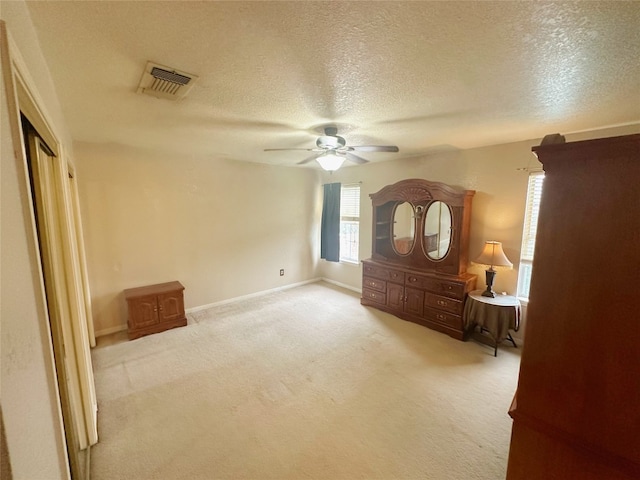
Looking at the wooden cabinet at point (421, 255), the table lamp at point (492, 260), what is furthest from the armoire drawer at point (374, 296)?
the table lamp at point (492, 260)

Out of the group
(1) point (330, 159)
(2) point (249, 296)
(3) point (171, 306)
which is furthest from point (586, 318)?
(2) point (249, 296)

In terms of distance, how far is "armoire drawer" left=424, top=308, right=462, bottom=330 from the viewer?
10.5ft

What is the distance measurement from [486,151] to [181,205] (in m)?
4.05

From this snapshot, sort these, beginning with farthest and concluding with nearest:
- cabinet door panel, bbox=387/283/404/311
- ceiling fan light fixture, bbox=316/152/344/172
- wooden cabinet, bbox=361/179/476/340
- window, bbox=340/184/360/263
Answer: window, bbox=340/184/360/263 < cabinet door panel, bbox=387/283/404/311 < wooden cabinet, bbox=361/179/476/340 < ceiling fan light fixture, bbox=316/152/344/172

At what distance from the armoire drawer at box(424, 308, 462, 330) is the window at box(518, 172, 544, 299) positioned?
0.76 meters

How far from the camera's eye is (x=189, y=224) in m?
3.87

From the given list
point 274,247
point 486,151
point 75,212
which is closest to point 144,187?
point 75,212

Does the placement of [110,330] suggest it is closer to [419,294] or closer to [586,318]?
[419,294]

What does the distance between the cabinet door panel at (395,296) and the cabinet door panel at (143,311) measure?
3103mm

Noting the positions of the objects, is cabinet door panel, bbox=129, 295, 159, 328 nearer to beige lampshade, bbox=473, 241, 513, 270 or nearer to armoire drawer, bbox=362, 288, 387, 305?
armoire drawer, bbox=362, 288, 387, 305

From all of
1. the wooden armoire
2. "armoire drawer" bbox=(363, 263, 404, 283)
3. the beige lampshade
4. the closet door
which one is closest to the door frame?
the closet door

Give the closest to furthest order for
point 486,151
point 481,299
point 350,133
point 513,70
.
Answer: point 513,70, point 350,133, point 481,299, point 486,151

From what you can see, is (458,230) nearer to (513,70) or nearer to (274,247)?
(513,70)

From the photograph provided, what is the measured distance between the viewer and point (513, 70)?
4.74ft
